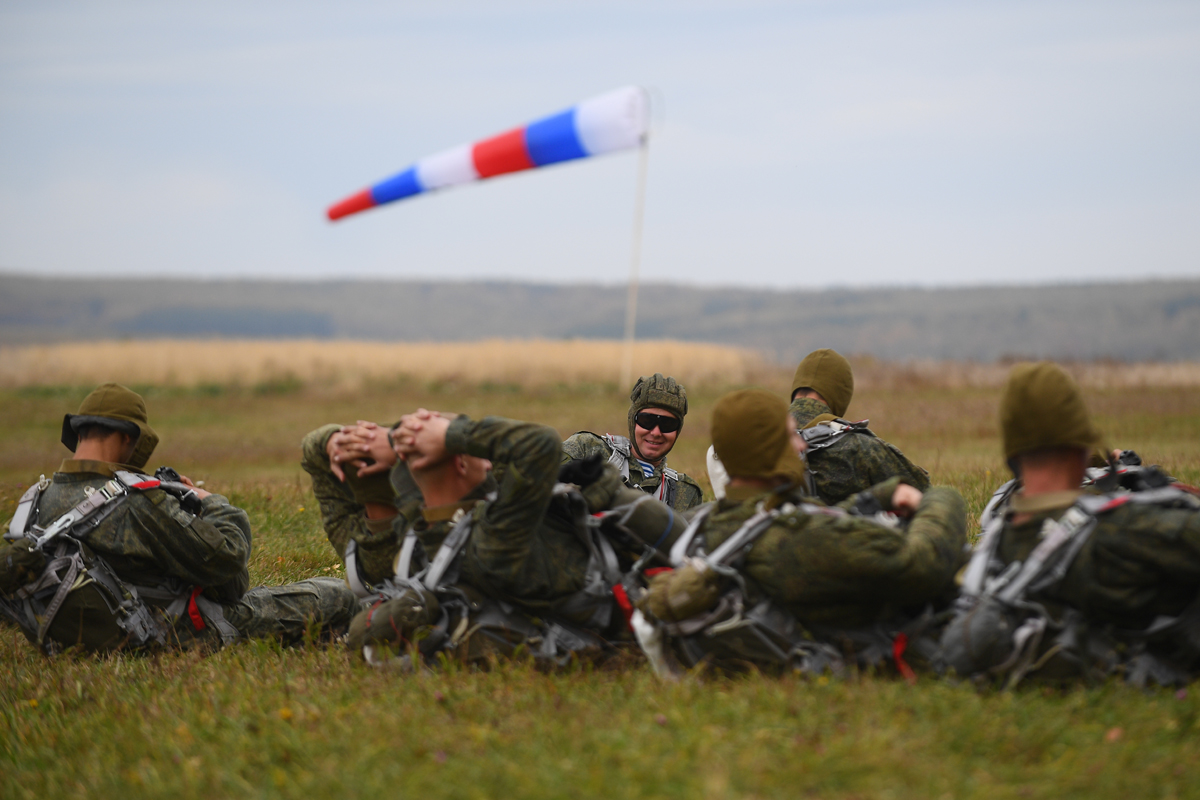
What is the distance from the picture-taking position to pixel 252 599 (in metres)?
6.62

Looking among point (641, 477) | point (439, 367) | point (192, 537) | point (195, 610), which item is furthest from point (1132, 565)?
point (439, 367)

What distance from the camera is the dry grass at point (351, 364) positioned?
1471 inches

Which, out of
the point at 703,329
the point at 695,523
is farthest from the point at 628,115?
the point at 703,329

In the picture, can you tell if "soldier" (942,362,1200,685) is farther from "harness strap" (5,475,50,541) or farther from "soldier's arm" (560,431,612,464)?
"harness strap" (5,475,50,541)

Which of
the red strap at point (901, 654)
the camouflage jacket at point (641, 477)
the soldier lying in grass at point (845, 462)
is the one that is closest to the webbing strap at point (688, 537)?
the red strap at point (901, 654)

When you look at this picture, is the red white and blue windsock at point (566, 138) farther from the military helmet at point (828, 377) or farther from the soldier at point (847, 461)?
the soldier at point (847, 461)

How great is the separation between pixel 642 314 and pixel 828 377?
487 feet

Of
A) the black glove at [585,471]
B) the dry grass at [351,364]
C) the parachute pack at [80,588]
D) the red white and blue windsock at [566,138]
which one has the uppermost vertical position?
the red white and blue windsock at [566,138]

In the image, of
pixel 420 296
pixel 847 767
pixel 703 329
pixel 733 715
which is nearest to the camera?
pixel 847 767

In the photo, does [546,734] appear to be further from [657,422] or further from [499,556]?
[657,422]

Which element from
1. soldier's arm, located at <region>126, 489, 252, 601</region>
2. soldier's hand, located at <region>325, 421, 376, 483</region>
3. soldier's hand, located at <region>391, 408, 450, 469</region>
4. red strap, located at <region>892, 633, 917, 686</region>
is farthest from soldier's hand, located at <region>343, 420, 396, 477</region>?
red strap, located at <region>892, 633, 917, 686</region>

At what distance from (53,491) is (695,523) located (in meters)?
4.02

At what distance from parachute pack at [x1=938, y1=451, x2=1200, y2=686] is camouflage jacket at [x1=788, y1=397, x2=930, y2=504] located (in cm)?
209

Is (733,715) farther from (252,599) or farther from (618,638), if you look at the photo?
(252,599)
